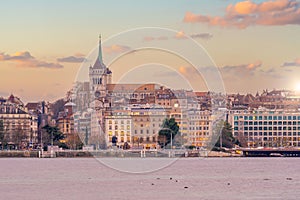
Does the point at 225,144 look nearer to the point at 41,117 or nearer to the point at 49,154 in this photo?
the point at 49,154

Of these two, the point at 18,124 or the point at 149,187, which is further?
the point at 18,124

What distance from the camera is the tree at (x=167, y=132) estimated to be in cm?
13112

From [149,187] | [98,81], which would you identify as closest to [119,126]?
[98,81]

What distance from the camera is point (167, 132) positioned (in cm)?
13250

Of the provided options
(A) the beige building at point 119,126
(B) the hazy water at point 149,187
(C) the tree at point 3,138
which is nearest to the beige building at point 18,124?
(C) the tree at point 3,138

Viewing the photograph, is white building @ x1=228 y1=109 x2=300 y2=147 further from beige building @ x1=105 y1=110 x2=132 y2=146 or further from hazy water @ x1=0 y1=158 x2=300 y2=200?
hazy water @ x1=0 y1=158 x2=300 y2=200


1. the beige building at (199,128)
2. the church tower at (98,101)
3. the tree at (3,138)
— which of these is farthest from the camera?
the church tower at (98,101)

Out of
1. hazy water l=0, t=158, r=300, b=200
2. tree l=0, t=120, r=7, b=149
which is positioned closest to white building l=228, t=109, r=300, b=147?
tree l=0, t=120, r=7, b=149

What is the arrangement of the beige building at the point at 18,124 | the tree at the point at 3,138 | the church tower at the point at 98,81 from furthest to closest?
the beige building at the point at 18,124 < the church tower at the point at 98,81 < the tree at the point at 3,138

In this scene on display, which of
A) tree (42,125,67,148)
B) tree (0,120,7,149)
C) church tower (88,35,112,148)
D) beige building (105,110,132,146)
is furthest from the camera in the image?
church tower (88,35,112,148)

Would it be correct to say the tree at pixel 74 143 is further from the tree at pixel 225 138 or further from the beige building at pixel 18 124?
the tree at pixel 225 138

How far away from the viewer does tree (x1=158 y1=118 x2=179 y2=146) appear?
13112 centimetres

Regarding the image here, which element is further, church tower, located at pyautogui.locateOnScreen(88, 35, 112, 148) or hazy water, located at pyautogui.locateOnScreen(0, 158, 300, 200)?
church tower, located at pyautogui.locateOnScreen(88, 35, 112, 148)

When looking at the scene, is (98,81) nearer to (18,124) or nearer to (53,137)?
(53,137)
